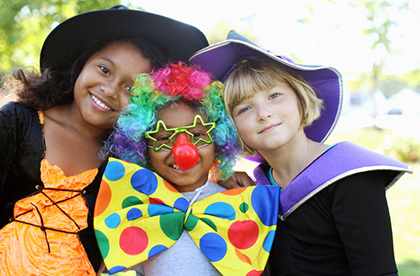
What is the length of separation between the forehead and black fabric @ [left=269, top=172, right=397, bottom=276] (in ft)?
2.36

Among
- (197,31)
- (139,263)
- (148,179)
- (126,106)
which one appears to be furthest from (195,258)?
(197,31)

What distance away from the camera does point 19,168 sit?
6.53 ft

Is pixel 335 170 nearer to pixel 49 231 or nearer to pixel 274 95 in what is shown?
pixel 274 95

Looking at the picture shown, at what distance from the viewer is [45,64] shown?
2436 millimetres

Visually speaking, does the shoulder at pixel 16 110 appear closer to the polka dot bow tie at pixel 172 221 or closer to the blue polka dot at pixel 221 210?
the polka dot bow tie at pixel 172 221

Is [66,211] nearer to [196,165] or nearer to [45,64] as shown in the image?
[196,165]

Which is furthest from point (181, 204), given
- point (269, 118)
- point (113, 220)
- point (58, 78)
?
point (58, 78)

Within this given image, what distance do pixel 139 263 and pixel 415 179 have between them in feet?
27.2

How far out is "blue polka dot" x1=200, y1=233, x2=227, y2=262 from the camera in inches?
71.9

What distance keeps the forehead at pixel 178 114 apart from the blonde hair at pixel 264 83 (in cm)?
23

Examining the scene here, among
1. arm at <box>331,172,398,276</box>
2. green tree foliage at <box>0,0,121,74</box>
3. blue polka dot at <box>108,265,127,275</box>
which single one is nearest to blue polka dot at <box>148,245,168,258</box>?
blue polka dot at <box>108,265,127,275</box>

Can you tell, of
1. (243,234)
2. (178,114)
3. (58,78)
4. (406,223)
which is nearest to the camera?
(243,234)

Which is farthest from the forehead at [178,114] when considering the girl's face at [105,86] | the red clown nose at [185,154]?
the girl's face at [105,86]

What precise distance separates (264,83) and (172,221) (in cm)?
88
